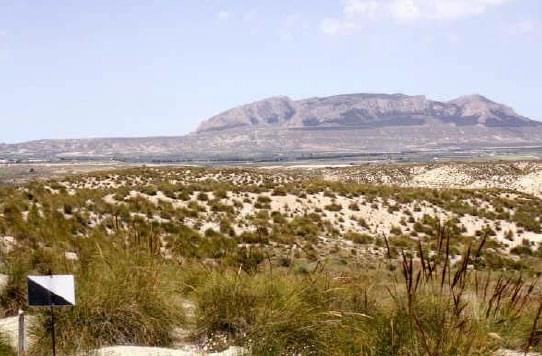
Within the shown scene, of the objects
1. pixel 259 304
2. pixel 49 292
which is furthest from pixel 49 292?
pixel 259 304

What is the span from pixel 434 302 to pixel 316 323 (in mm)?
1173

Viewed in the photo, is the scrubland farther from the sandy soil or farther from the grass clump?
the sandy soil

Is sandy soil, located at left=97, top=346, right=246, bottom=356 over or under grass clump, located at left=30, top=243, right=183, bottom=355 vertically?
under

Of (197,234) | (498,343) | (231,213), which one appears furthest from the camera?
(231,213)

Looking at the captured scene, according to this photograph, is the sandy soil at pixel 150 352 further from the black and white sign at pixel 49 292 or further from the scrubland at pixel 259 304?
the black and white sign at pixel 49 292

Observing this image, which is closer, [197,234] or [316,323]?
[316,323]

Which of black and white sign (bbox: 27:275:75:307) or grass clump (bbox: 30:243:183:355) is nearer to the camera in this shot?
black and white sign (bbox: 27:275:75:307)

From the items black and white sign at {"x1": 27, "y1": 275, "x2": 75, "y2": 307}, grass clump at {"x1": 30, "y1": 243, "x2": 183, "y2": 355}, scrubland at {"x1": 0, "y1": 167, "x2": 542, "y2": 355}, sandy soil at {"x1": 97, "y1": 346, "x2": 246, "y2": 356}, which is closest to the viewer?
black and white sign at {"x1": 27, "y1": 275, "x2": 75, "y2": 307}

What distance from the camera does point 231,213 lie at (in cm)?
2325

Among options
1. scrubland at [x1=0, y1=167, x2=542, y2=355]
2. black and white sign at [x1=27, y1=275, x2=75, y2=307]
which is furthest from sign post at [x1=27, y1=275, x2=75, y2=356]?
scrubland at [x1=0, y1=167, x2=542, y2=355]

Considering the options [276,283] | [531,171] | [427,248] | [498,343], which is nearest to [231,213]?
[427,248]

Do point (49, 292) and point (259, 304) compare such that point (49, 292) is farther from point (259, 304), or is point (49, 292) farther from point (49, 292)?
point (259, 304)

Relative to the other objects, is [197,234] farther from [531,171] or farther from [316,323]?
[531,171]

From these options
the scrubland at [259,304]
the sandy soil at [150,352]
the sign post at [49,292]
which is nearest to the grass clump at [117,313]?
the scrubland at [259,304]
